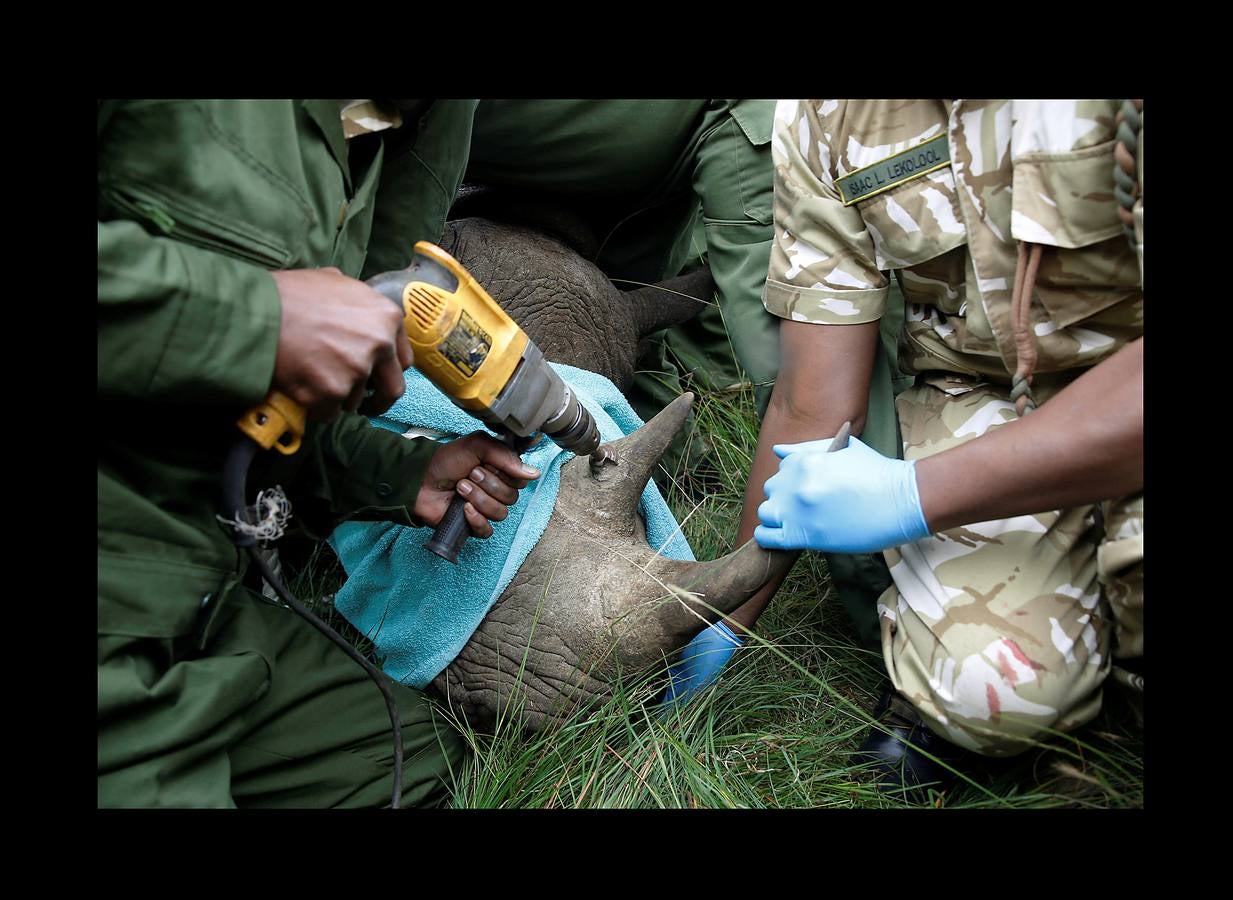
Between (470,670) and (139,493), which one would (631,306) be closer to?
(470,670)

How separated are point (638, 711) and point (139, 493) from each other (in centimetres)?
105

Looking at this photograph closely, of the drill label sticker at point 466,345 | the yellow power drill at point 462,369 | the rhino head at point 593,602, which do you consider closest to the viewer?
the yellow power drill at point 462,369

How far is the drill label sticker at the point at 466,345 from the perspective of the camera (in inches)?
69.8

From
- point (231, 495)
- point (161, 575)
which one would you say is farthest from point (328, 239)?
point (161, 575)

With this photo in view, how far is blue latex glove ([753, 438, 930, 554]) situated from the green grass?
0.24 metres

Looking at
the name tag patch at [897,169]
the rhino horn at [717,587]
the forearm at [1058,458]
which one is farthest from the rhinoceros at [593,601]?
the name tag patch at [897,169]

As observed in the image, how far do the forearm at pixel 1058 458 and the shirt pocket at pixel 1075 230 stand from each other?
23cm

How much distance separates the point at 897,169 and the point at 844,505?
0.64 meters

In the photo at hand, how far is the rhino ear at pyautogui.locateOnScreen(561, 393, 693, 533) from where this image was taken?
2236mm

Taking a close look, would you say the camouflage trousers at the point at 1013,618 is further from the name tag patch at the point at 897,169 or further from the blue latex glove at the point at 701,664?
the name tag patch at the point at 897,169

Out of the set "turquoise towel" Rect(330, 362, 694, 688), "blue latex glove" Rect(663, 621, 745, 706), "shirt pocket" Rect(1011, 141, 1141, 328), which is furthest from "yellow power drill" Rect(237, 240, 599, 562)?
"shirt pocket" Rect(1011, 141, 1141, 328)

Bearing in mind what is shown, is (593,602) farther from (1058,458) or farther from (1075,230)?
(1075,230)

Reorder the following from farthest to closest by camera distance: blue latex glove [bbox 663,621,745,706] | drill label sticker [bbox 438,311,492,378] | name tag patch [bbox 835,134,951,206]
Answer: blue latex glove [bbox 663,621,745,706] < name tag patch [bbox 835,134,951,206] < drill label sticker [bbox 438,311,492,378]

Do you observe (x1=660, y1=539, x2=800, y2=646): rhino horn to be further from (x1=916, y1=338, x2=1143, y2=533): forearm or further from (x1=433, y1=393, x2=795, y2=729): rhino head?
(x1=916, y1=338, x2=1143, y2=533): forearm
